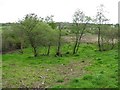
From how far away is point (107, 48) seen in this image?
156 ft

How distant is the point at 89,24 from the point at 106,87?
3025 cm

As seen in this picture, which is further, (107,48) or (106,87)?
(107,48)

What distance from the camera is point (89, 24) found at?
47688 mm

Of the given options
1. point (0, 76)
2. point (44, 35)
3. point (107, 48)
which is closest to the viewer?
point (0, 76)

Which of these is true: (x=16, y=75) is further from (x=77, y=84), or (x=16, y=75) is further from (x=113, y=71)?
(x=113, y=71)

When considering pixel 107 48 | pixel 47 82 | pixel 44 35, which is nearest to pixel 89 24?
pixel 107 48

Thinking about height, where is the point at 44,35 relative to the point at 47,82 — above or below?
above

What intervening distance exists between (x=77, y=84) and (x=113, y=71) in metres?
6.22

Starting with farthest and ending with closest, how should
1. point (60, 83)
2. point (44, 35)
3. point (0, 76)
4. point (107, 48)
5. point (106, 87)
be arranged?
point (107, 48), point (44, 35), point (0, 76), point (60, 83), point (106, 87)

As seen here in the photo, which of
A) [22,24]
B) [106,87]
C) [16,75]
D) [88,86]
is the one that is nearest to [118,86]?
[106,87]

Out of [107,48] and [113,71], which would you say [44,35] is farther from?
[113,71]

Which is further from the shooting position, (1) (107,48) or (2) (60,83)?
(1) (107,48)

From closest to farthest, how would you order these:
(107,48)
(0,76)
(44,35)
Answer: (0,76) → (44,35) → (107,48)

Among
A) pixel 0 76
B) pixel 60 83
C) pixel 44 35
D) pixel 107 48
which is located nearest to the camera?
pixel 60 83
